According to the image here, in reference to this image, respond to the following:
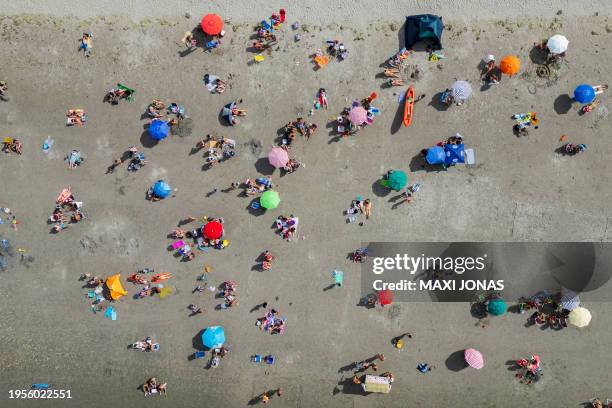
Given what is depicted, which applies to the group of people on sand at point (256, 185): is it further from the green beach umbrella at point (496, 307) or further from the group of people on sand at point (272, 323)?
the green beach umbrella at point (496, 307)

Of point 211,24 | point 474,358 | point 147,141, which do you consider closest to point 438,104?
point 211,24

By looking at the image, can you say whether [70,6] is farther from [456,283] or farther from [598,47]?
[598,47]

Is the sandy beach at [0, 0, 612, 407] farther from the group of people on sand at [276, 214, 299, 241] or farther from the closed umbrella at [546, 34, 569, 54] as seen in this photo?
the closed umbrella at [546, 34, 569, 54]

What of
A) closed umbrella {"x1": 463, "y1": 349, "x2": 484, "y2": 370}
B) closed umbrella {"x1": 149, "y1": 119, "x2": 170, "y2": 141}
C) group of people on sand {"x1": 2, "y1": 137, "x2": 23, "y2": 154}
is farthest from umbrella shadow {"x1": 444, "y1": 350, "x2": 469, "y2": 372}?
group of people on sand {"x1": 2, "y1": 137, "x2": 23, "y2": 154}

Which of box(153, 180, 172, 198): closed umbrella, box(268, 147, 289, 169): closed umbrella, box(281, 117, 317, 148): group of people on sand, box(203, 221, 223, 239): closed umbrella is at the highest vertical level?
box(281, 117, 317, 148): group of people on sand

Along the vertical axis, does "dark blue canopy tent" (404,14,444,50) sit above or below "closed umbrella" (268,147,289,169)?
above

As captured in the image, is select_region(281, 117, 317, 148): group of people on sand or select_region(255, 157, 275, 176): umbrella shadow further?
select_region(255, 157, 275, 176): umbrella shadow

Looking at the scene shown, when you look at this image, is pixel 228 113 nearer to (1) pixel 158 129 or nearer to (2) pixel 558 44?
(1) pixel 158 129

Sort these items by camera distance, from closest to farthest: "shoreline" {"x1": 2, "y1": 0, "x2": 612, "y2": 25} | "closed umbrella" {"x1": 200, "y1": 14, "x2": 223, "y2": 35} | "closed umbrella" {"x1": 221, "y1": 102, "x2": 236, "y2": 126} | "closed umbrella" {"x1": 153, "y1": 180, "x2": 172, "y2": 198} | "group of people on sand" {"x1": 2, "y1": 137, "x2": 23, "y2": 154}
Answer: "closed umbrella" {"x1": 200, "y1": 14, "x2": 223, "y2": 35}, "closed umbrella" {"x1": 153, "y1": 180, "x2": 172, "y2": 198}, "closed umbrella" {"x1": 221, "y1": 102, "x2": 236, "y2": 126}, "group of people on sand" {"x1": 2, "y1": 137, "x2": 23, "y2": 154}, "shoreline" {"x1": 2, "y1": 0, "x2": 612, "y2": 25}
